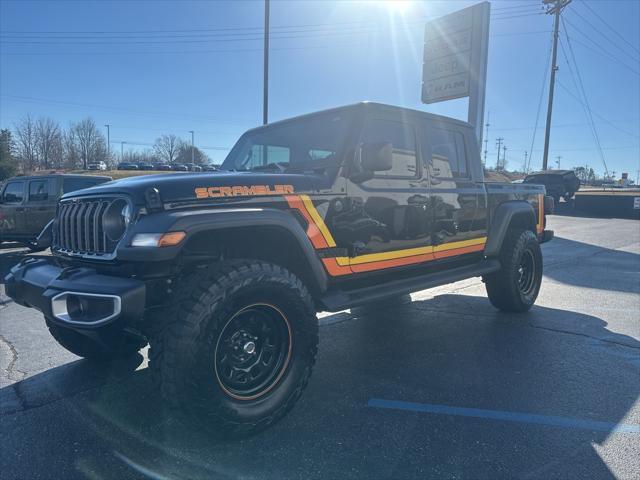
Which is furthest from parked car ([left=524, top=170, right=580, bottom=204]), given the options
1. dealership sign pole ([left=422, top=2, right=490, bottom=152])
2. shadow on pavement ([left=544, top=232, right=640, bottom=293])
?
shadow on pavement ([left=544, top=232, right=640, bottom=293])

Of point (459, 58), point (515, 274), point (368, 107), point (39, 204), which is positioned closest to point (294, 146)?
point (368, 107)

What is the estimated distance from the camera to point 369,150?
3109 mm

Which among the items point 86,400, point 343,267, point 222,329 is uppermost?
point 343,267

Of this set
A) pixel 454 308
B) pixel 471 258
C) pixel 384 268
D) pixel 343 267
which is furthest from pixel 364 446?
pixel 454 308

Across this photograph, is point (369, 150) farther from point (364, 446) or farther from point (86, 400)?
point (86, 400)

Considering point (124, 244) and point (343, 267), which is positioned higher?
point (124, 244)

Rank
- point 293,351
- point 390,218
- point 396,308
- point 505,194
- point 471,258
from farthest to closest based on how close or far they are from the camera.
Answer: point 396,308 < point 505,194 < point 471,258 < point 390,218 < point 293,351

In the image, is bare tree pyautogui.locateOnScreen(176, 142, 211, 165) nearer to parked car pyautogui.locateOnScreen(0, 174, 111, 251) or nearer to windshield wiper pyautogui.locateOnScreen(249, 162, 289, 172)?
parked car pyautogui.locateOnScreen(0, 174, 111, 251)

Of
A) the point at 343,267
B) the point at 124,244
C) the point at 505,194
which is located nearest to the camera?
the point at 124,244

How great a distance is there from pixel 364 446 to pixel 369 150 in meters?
1.90

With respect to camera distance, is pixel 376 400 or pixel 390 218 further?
pixel 390 218

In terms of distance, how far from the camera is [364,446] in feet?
8.00

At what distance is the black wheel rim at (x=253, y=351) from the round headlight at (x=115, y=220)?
0.82m

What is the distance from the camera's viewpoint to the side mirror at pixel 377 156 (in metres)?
3.07
